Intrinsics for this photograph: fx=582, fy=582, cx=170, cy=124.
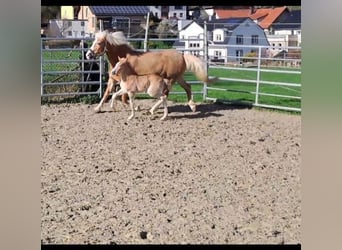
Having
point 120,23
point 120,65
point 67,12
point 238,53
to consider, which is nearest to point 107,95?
point 120,65

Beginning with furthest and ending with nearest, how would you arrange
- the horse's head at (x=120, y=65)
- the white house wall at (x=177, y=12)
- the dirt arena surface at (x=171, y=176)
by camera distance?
the horse's head at (x=120, y=65), the white house wall at (x=177, y=12), the dirt arena surface at (x=171, y=176)

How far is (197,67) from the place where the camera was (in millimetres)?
3547

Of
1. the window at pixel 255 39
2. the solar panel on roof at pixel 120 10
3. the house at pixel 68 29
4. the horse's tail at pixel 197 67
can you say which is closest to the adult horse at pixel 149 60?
the horse's tail at pixel 197 67

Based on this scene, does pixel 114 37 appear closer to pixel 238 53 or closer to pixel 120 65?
pixel 120 65

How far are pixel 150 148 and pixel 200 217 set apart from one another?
526 mm

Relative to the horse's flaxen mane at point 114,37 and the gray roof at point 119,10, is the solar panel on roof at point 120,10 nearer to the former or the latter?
the gray roof at point 119,10

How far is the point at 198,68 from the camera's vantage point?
140 inches

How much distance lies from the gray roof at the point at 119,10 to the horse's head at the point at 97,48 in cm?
23

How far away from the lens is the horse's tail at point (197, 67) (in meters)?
3.51

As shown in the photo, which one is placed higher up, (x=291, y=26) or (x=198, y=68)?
(x=291, y=26)

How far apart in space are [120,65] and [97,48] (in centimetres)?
17

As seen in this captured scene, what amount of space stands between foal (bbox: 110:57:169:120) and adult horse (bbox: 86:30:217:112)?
0.10ft
